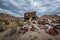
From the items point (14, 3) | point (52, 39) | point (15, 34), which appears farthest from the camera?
point (14, 3)

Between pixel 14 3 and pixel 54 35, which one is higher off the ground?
pixel 14 3

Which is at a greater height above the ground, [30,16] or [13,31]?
[30,16]

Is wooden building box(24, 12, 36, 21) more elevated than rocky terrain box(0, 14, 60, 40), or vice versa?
wooden building box(24, 12, 36, 21)

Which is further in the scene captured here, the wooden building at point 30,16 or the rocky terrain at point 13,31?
the wooden building at point 30,16

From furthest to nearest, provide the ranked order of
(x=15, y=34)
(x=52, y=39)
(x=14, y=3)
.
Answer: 1. (x=14, y=3)
2. (x=15, y=34)
3. (x=52, y=39)

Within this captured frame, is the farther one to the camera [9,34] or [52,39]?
[9,34]

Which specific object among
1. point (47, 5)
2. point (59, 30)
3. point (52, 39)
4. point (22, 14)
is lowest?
point (52, 39)

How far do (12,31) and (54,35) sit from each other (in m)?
1.71

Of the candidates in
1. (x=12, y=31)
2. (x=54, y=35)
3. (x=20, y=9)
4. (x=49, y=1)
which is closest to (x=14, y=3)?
(x=20, y=9)

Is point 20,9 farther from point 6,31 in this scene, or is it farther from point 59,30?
point 59,30

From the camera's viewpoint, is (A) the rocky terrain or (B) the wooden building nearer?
(A) the rocky terrain

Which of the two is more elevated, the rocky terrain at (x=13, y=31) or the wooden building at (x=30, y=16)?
the wooden building at (x=30, y=16)

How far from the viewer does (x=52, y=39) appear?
389 centimetres

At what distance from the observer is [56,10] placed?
14.1 ft
